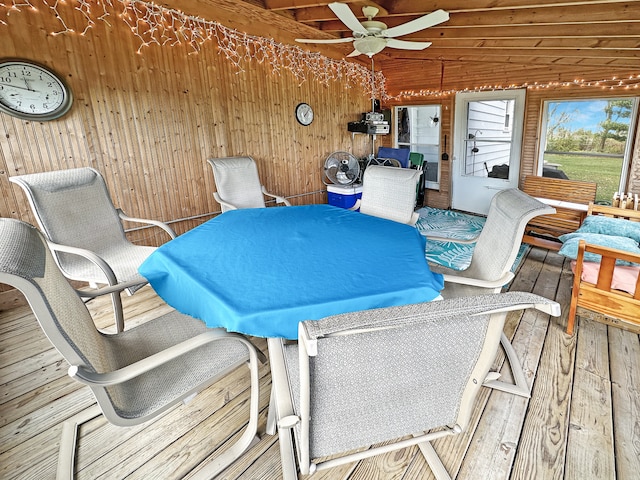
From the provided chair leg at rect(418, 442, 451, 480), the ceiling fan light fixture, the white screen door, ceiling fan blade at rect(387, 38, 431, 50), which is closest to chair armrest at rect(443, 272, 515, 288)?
chair leg at rect(418, 442, 451, 480)

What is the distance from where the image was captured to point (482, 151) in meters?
5.58

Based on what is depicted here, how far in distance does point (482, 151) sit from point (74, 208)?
5.42 metres

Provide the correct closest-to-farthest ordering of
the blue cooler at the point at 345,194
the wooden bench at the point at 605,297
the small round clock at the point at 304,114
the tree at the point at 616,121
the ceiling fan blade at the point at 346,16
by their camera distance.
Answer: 1. the wooden bench at the point at 605,297
2. the ceiling fan blade at the point at 346,16
3. the tree at the point at 616,121
4. the small round clock at the point at 304,114
5. the blue cooler at the point at 345,194

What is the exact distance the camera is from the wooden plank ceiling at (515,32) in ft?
7.96

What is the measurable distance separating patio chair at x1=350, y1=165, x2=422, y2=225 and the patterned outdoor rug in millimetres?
566

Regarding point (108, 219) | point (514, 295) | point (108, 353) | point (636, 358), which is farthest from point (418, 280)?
point (108, 219)

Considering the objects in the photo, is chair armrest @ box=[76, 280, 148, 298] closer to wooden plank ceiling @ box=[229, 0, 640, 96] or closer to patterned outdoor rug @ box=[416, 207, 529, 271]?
patterned outdoor rug @ box=[416, 207, 529, 271]

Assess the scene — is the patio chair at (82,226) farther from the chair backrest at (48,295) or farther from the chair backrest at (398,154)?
the chair backrest at (398,154)

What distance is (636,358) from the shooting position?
6.88 feet

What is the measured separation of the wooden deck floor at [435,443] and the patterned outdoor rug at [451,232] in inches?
50.1

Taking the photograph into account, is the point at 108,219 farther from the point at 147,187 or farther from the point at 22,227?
the point at 22,227

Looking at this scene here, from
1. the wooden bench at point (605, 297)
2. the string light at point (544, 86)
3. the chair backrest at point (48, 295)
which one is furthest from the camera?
the string light at point (544, 86)

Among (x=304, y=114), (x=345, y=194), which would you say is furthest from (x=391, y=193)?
(x=304, y=114)

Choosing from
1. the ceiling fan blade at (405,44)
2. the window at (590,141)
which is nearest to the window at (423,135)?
the window at (590,141)
